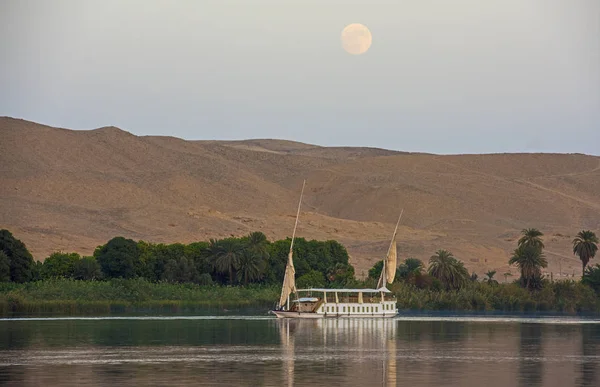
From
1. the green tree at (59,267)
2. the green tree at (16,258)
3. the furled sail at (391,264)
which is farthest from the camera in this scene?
the green tree at (59,267)

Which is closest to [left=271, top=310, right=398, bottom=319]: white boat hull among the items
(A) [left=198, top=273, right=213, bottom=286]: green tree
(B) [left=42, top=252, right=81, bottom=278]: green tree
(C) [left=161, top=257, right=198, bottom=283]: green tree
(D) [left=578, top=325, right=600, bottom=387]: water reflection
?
(A) [left=198, top=273, right=213, bottom=286]: green tree

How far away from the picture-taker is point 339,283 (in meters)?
117

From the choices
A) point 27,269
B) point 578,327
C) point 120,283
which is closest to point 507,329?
point 578,327

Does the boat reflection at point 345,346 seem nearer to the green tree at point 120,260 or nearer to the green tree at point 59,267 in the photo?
the green tree at point 120,260

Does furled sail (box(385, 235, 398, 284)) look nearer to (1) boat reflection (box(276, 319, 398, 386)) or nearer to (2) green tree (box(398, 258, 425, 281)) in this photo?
(2) green tree (box(398, 258, 425, 281))

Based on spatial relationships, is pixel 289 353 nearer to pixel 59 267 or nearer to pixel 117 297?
pixel 117 297

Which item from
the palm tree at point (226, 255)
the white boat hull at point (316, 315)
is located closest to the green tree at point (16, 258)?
the palm tree at point (226, 255)

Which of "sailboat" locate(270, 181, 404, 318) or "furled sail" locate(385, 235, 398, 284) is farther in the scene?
"furled sail" locate(385, 235, 398, 284)

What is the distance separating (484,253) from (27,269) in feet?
274

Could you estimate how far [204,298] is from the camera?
100750mm

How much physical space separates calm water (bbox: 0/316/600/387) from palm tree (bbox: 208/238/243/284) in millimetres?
30361

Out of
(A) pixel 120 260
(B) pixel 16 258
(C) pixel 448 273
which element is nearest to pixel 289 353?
(B) pixel 16 258

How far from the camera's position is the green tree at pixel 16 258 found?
10025 centimetres

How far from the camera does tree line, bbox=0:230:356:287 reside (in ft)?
343
